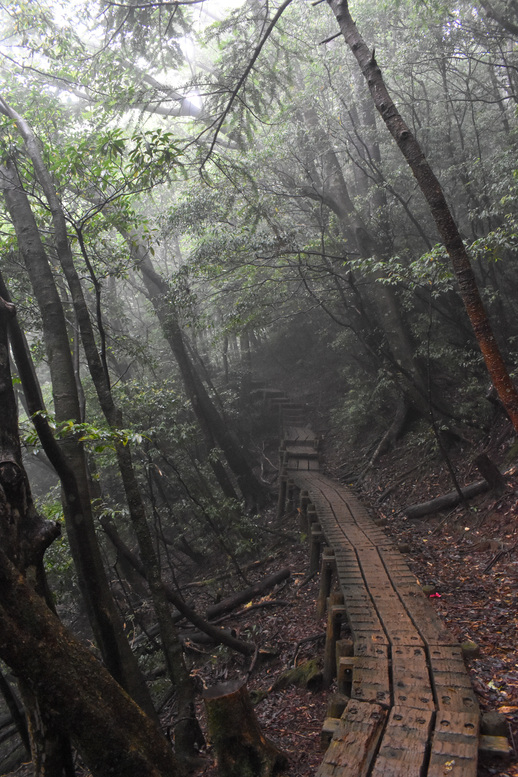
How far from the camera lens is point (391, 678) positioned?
3609 mm

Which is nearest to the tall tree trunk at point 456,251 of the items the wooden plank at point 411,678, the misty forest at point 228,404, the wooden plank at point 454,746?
the misty forest at point 228,404

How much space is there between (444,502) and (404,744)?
20.5 ft

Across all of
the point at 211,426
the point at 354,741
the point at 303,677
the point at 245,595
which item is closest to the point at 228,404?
the point at 211,426

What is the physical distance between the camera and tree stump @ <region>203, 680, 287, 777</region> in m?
3.33

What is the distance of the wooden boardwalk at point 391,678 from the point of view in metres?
2.78

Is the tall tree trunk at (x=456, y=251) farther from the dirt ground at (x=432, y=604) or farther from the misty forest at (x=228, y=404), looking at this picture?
the dirt ground at (x=432, y=604)

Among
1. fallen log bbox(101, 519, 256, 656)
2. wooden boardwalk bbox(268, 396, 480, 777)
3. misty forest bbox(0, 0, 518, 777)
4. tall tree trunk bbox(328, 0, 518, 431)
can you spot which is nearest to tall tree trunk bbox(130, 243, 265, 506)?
misty forest bbox(0, 0, 518, 777)

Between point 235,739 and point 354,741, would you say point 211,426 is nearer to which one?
point 235,739

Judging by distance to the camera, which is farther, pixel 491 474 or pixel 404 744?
pixel 491 474

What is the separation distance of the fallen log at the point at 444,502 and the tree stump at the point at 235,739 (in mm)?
5955

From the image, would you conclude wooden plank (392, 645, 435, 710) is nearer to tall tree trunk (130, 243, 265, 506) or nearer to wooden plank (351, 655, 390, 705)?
wooden plank (351, 655, 390, 705)

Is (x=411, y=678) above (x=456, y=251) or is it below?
below

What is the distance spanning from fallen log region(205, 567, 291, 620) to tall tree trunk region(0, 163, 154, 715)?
11.7 feet

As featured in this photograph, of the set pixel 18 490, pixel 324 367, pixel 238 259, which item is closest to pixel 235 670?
pixel 18 490
